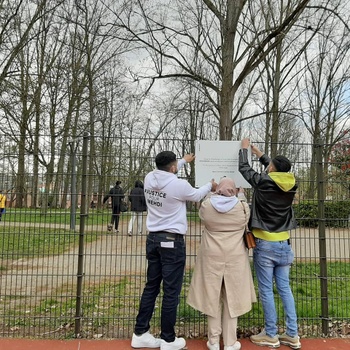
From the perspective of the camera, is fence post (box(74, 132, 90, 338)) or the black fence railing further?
the black fence railing

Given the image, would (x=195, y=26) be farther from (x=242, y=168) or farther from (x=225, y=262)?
(x=225, y=262)

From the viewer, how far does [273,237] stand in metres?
3.78

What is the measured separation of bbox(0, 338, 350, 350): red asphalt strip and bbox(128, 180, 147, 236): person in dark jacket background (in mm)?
1268

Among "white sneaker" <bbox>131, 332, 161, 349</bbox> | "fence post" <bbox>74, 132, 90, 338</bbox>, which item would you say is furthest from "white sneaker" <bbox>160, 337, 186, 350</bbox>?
"fence post" <bbox>74, 132, 90, 338</bbox>

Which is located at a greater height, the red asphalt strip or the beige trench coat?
the beige trench coat

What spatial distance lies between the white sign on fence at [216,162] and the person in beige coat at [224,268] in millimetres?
592

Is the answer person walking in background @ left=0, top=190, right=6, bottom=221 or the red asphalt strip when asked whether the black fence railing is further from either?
the red asphalt strip

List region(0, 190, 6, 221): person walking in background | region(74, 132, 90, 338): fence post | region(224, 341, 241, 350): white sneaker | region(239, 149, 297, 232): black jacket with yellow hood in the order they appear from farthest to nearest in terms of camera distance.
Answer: region(0, 190, 6, 221): person walking in background
region(74, 132, 90, 338): fence post
region(239, 149, 297, 232): black jacket with yellow hood
region(224, 341, 241, 350): white sneaker

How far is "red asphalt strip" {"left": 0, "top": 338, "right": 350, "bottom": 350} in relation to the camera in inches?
149

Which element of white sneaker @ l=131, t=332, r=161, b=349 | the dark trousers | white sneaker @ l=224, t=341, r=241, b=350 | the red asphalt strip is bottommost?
the red asphalt strip

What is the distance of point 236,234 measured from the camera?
12.0 feet

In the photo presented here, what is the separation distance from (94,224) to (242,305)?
6.52 feet

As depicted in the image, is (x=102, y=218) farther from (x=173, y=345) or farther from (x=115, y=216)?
(x=173, y=345)

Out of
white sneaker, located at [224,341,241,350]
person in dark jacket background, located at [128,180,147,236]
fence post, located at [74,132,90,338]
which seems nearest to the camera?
white sneaker, located at [224,341,241,350]
